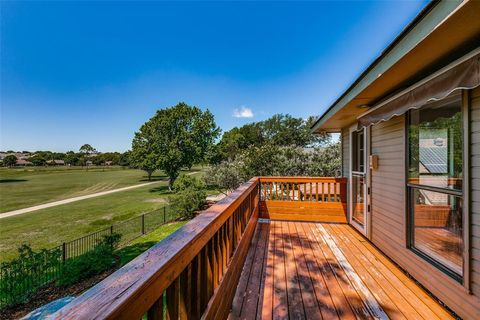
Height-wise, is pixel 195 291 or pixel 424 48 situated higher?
pixel 424 48

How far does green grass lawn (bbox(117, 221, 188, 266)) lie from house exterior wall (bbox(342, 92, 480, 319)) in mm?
5944

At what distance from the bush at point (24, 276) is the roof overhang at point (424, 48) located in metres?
7.79

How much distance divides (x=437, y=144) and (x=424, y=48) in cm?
A: 119

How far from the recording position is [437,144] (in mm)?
2395

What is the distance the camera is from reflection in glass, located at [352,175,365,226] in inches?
163

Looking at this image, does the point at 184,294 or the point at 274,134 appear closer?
the point at 184,294

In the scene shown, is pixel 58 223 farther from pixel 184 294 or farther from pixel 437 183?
pixel 437 183

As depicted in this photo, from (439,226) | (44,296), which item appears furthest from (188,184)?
→ (439,226)

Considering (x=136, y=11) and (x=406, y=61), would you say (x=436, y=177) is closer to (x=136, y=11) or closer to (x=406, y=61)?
(x=406, y=61)

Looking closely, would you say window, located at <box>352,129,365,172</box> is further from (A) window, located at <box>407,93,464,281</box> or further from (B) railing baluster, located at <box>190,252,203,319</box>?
(B) railing baluster, located at <box>190,252,203,319</box>

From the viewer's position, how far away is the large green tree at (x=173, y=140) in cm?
2314

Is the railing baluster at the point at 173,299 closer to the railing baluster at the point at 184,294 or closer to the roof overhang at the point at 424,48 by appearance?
the railing baluster at the point at 184,294

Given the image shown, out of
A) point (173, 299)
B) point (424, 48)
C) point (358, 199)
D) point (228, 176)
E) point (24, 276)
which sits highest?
point (424, 48)

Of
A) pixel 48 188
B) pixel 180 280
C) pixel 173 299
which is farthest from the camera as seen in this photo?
pixel 48 188
